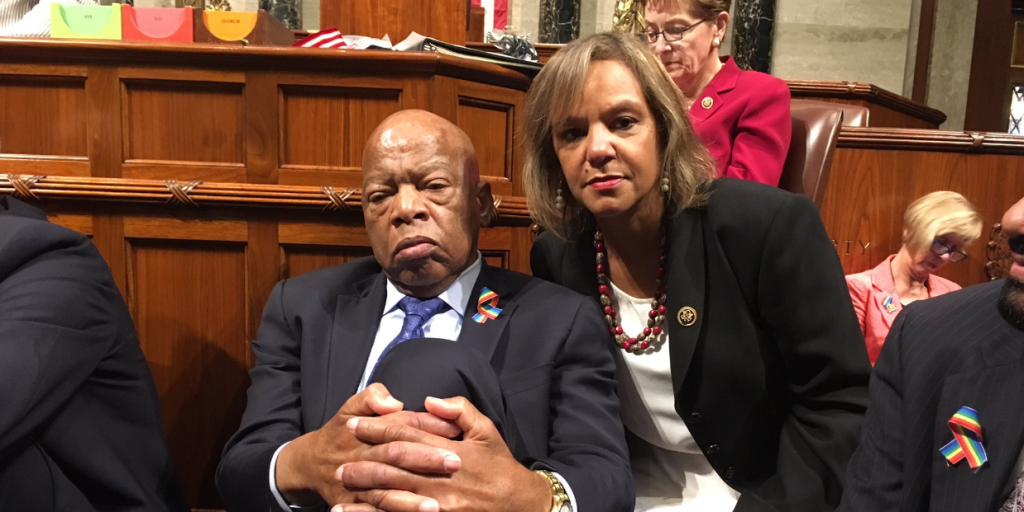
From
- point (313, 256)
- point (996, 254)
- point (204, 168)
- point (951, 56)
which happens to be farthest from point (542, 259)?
point (951, 56)

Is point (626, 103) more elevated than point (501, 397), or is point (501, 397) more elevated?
point (626, 103)

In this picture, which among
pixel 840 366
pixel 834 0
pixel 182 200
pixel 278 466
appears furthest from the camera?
pixel 834 0

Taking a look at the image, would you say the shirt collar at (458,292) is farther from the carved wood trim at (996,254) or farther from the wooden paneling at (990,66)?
the wooden paneling at (990,66)

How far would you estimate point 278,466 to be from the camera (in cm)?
129

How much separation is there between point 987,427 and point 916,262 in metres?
1.93

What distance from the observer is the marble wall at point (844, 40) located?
207 inches

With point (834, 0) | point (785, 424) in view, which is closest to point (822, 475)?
point (785, 424)

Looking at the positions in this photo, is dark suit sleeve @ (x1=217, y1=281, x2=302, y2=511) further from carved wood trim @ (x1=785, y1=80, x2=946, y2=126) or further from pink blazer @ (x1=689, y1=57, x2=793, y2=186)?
carved wood trim @ (x1=785, y1=80, x2=946, y2=126)

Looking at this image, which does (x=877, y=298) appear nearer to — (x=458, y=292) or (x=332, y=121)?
(x=458, y=292)

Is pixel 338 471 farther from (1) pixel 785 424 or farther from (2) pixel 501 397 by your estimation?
(1) pixel 785 424

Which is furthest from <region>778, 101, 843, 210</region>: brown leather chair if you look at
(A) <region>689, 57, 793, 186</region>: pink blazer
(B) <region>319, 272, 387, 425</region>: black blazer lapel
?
(B) <region>319, 272, 387, 425</region>: black blazer lapel

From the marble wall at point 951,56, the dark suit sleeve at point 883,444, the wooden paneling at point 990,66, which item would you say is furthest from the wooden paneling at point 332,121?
the wooden paneling at point 990,66

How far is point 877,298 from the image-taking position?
9.12 ft

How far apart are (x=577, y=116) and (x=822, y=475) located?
2.75ft
